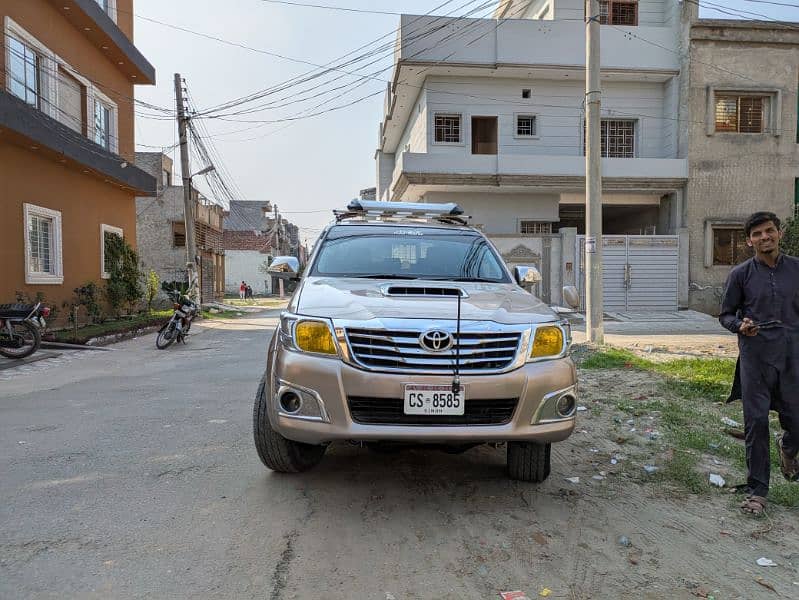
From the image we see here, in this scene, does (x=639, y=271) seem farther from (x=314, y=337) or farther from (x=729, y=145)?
(x=314, y=337)

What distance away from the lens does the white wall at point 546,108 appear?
18000mm

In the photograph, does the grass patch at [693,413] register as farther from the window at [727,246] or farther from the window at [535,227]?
the window at [727,246]

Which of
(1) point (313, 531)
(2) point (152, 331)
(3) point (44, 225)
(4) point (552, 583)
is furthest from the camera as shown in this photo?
(2) point (152, 331)

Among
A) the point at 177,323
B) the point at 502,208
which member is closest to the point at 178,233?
the point at 502,208

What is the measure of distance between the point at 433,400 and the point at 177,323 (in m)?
10.2

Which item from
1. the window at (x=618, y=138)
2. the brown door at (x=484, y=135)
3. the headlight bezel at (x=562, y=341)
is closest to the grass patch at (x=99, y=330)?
the headlight bezel at (x=562, y=341)

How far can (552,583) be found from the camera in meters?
2.59

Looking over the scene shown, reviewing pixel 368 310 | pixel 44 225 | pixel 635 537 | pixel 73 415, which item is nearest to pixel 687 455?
pixel 635 537

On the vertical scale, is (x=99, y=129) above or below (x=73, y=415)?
above

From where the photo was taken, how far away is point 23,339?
31.8 ft

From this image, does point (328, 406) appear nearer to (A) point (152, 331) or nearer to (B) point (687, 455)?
(B) point (687, 455)

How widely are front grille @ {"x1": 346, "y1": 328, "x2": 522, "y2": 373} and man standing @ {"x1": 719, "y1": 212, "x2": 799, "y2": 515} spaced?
1.55 meters

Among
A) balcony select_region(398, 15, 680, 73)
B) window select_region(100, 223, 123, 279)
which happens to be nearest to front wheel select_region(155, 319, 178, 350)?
window select_region(100, 223, 123, 279)

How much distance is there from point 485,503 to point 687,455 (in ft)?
6.11
